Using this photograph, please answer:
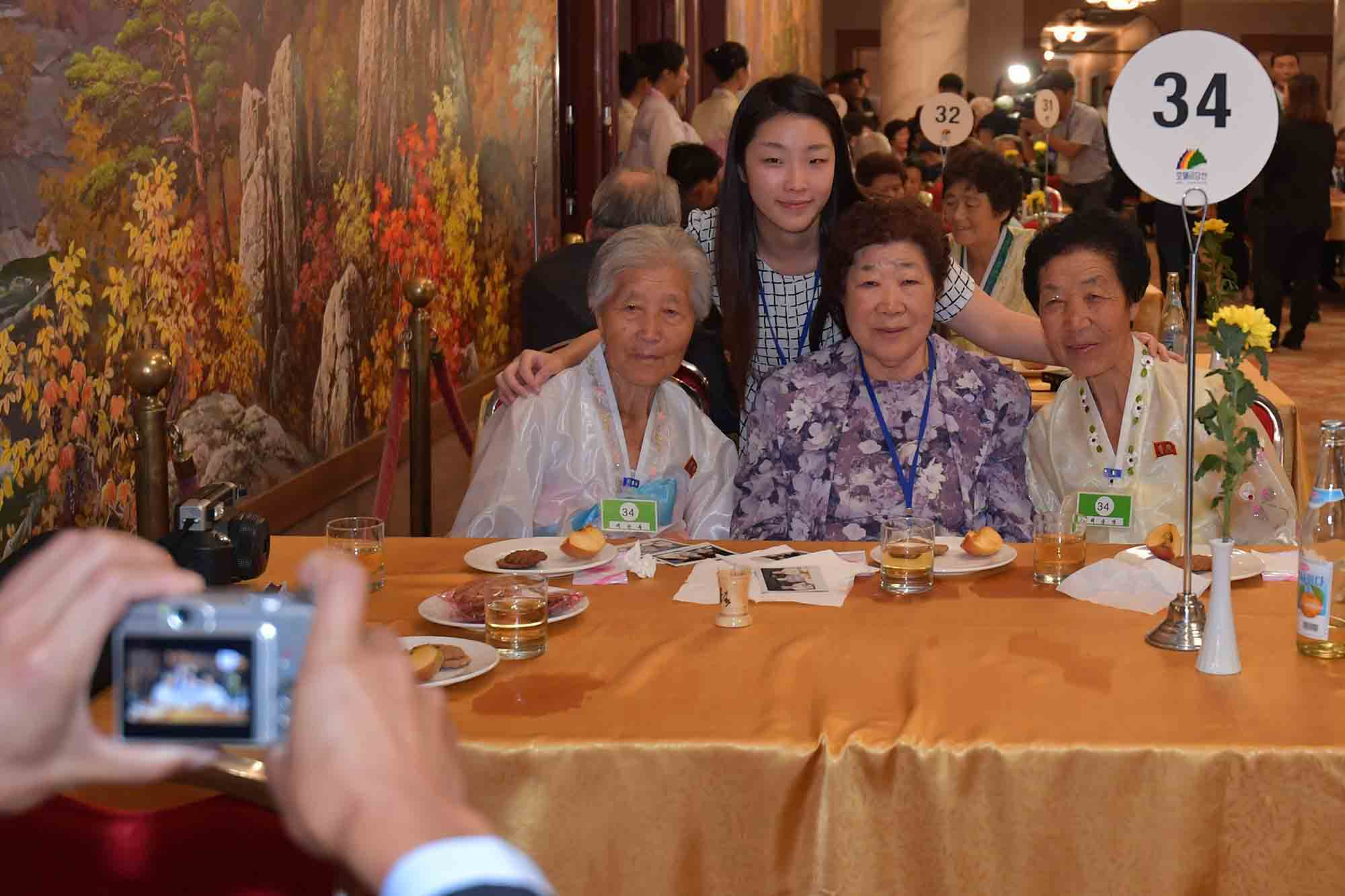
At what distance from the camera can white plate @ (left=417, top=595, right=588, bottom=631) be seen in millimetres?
2047

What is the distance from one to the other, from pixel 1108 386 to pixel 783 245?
2.65 feet

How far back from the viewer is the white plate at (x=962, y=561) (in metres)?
2.28

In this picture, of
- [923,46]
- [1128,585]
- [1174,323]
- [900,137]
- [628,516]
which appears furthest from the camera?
[923,46]

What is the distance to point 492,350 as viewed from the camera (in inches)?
239

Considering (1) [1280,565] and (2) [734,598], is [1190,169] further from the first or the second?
(2) [734,598]

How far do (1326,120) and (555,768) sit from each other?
10.7 metres

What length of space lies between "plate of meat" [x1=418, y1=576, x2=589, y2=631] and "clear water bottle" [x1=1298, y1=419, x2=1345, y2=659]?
96 centimetres

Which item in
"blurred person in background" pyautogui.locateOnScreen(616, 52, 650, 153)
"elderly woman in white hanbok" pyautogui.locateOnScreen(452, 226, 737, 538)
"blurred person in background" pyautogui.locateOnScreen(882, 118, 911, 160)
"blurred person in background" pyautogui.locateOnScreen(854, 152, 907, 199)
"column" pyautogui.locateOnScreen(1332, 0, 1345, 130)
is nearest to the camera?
"elderly woman in white hanbok" pyautogui.locateOnScreen(452, 226, 737, 538)

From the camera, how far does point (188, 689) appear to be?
23.0 inches

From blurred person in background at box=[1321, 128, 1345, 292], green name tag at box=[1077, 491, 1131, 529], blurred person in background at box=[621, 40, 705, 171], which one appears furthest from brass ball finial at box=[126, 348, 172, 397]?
blurred person in background at box=[1321, 128, 1345, 292]

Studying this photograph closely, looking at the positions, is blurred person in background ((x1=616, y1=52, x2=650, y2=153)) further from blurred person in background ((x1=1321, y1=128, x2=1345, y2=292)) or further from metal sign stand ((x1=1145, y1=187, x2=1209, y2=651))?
blurred person in background ((x1=1321, y1=128, x2=1345, y2=292))

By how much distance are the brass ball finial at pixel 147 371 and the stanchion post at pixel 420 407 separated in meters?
1.41

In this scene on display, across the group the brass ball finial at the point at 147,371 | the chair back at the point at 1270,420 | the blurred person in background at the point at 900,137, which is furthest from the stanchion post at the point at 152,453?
the blurred person in background at the point at 900,137

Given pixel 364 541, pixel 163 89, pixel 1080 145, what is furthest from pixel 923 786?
pixel 1080 145
